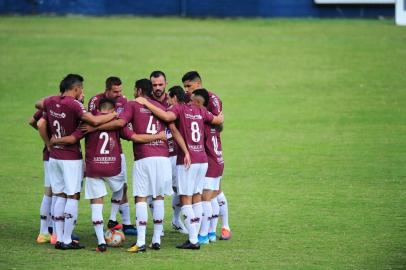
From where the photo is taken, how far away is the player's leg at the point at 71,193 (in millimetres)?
13320

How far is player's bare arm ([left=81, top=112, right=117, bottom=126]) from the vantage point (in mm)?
13078

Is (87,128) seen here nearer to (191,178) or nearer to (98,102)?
(98,102)

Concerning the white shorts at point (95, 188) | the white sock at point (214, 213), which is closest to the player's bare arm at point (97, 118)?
the white shorts at point (95, 188)

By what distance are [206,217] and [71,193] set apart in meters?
1.95

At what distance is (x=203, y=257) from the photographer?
13.0m

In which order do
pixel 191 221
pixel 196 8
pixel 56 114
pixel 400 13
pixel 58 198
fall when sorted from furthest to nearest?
pixel 196 8
pixel 400 13
pixel 58 198
pixel 191 221
pixel 56 114

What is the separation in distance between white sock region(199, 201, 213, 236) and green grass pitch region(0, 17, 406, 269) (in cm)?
37

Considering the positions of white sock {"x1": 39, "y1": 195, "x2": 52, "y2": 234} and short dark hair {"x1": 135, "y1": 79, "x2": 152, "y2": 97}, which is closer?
short dark hair {"x1": 135, "y1": 79, "x2": 152, "y2": 97}

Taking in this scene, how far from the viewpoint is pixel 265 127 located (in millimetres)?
25969

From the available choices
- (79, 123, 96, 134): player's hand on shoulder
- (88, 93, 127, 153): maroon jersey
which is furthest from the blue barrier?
(79, 123, 96, 134): player's hand on shoulder

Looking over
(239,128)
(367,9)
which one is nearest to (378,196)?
(239,128)

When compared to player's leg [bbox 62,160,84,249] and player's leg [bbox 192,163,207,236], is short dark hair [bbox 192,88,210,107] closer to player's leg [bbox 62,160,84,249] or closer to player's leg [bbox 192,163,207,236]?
player's leg [bbox 192,163,207,236]

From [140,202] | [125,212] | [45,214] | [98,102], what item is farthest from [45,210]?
[98,102]

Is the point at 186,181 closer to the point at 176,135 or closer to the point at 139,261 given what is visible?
the point at 176,135
